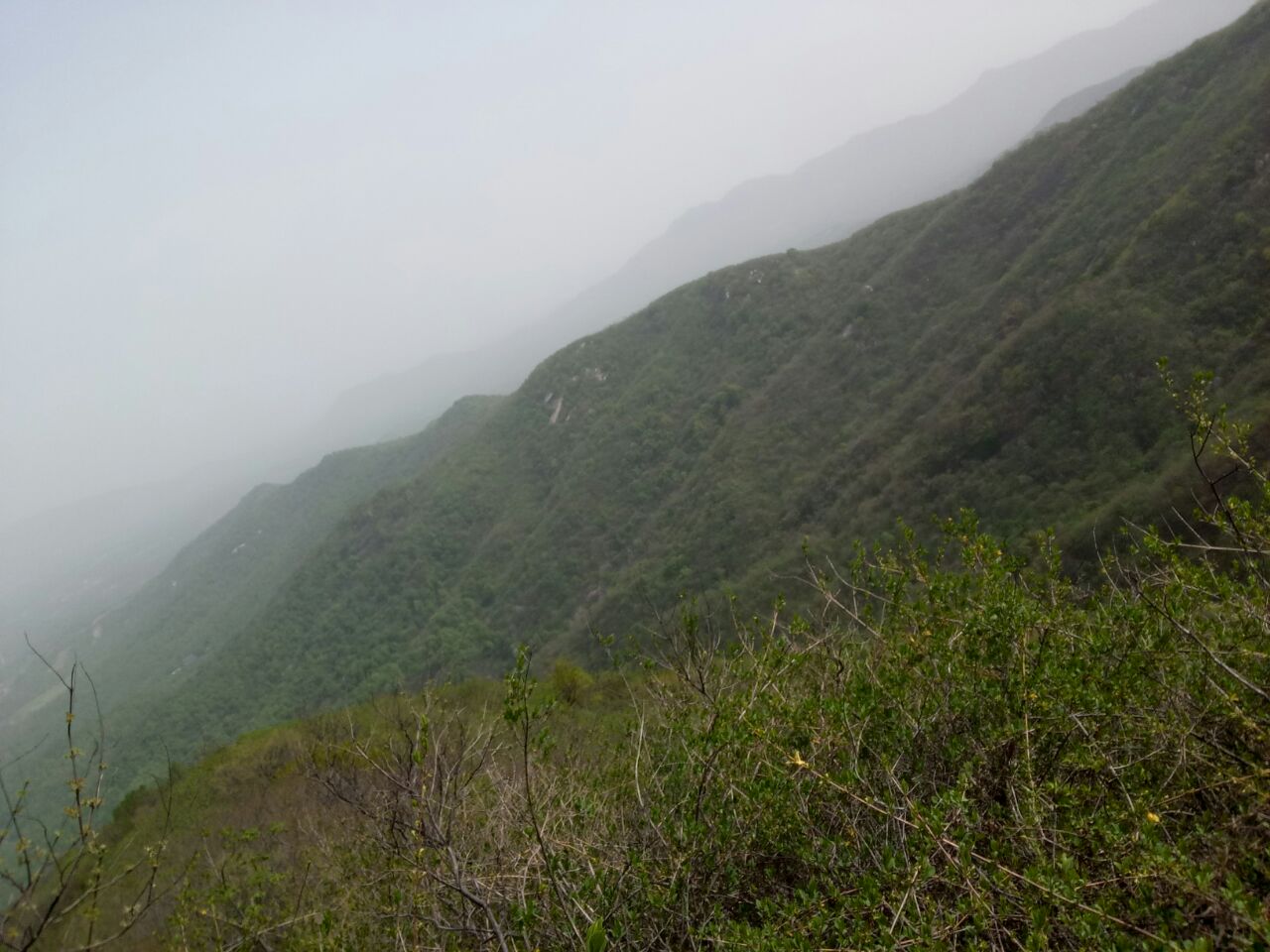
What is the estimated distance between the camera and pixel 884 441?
142 feet

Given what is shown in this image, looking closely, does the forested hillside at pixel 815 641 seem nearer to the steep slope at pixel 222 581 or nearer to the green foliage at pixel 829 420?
the green foliage at pixel 829 420

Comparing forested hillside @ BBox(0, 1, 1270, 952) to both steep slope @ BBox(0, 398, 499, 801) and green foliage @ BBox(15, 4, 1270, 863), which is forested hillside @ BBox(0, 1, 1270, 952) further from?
steep slope @ BBox(0, 398, 499, 801)

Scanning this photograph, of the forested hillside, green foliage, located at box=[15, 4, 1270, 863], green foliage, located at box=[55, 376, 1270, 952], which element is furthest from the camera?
green foliage, located at box=[15, 4, 1270, 863]

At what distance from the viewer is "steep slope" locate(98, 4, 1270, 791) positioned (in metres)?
30.7

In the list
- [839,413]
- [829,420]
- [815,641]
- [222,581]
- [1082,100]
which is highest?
[1082,100]

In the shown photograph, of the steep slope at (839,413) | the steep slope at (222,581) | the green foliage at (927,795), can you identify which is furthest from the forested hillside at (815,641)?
the steep slope at (222,581)

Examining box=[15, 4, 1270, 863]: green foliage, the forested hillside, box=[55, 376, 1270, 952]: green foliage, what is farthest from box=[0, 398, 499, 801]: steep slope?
box=[55, 376, 1270, 952]: green foliage

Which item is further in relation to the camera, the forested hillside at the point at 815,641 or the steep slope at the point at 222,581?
the steep slope at the point at 222,581

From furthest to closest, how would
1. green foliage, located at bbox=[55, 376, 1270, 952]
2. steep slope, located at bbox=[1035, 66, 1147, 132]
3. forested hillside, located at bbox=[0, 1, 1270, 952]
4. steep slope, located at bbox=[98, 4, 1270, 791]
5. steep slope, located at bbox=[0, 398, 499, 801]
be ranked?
steep slope, located at bbox=[1035, 66, 1147, 132], steep slope, located at bbox=[0, 398, 499, 801], steep slope, located at bbox=[98, 4, 1270, 791], forested hillside, located at bbox=[0, 1, 1270, 952], green foliage, located at bbox=[55, 376, 1270, 952]

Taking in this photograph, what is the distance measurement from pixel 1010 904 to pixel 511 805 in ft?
13.9

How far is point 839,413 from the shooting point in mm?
52000

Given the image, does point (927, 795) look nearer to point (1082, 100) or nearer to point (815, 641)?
point (815, 641)

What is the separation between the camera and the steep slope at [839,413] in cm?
3069

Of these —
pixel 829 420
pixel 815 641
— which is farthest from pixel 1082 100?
pixel 815 641
